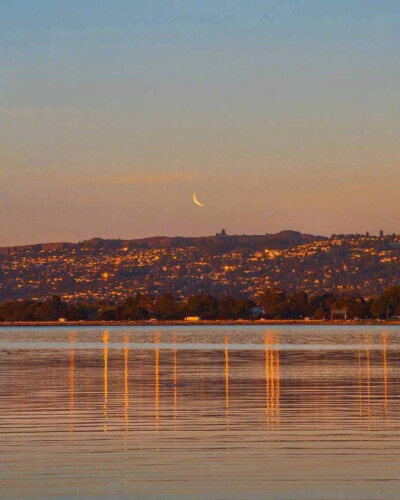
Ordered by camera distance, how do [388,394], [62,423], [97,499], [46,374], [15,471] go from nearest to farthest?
[97,499] < [15,471] < [62,423] < [388,394] < [46,374]

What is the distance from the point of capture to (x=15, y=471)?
74.5ft

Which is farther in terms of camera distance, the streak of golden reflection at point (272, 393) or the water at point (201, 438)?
the streak of golden reflection at point (272, 393)

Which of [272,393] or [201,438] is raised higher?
[272,393]

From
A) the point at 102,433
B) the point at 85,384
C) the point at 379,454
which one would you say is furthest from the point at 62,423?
the point at 85,384

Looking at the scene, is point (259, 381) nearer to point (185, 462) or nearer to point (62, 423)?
point (62, 423)

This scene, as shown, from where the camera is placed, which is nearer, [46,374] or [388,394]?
[388,394]

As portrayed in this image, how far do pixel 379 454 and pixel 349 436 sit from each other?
3166 millimetres

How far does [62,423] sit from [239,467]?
9.12 metres

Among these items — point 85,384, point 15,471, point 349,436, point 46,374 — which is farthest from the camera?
point 46,374

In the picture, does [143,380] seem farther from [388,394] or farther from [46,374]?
[388,394]

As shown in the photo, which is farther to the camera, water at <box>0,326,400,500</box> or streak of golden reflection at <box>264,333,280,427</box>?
streak of golden reflection at <box>264,333,280,427</box>

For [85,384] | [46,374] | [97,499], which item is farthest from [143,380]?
[97,499]

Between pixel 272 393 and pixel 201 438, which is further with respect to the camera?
pixel 272 393

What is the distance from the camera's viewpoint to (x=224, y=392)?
42.2 m
